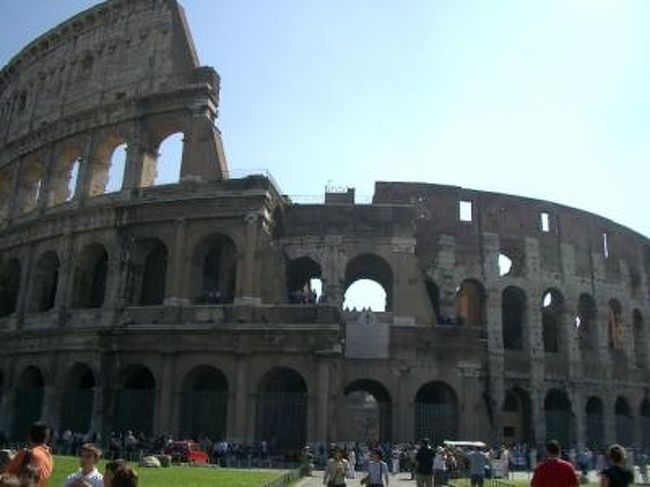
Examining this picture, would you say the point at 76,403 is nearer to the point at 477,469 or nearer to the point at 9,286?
the point at 9,286

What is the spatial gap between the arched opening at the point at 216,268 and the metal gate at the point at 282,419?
4118 mm

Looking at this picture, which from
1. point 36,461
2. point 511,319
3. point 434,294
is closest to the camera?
point 36,461

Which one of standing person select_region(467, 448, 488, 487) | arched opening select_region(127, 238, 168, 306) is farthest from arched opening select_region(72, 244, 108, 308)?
standing person select_region(467, 448, 488, 487)

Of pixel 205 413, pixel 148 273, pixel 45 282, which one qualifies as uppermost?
pixel 148 273

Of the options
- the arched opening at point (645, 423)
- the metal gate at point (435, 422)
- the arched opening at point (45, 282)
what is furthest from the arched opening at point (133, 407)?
the arched opening at point (645, 423)

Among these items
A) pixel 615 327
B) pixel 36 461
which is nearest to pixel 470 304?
pixel 615 327

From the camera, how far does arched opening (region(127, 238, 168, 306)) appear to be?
25.4 metres

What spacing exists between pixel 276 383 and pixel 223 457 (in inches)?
156

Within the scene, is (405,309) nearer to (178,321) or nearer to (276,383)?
(276,383)

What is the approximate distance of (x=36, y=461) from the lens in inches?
206

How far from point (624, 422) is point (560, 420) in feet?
12.1

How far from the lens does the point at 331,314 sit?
22562mm

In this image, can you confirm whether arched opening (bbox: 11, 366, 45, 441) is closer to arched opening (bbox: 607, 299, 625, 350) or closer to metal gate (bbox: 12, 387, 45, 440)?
metal gate (bbox: 12, 387, 45, 440)

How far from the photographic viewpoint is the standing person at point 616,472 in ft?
21.0
